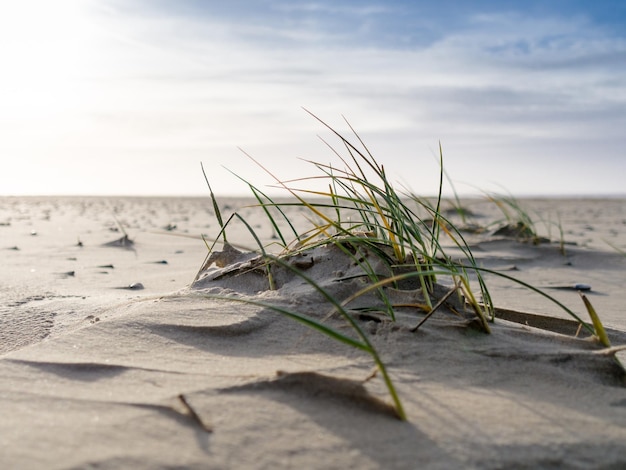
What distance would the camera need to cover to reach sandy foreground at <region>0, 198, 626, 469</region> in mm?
996

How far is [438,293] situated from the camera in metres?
1.78

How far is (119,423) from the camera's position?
42.0 inches

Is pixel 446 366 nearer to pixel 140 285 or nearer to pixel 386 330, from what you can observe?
pixel 386 330

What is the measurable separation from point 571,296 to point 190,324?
205cm

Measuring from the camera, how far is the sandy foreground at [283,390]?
100 centimetres

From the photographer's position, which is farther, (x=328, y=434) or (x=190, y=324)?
(x=190, y=324)

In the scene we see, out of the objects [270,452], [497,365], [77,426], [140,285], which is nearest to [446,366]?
[497,365]

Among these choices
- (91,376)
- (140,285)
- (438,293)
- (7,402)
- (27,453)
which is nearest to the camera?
(27,453)

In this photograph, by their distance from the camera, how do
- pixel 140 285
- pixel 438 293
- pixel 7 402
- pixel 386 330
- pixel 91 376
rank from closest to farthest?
pixel 7 402 → pixel 91 376 → pixel 386 330 → pixel 438 293 → pixel 140 285

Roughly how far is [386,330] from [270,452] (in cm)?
60

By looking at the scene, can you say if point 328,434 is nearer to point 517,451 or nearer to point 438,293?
point 517,451

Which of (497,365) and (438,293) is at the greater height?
(438,293)

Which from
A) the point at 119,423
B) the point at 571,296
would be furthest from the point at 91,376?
the point at 571,296

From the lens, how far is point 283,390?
3.95 feet
